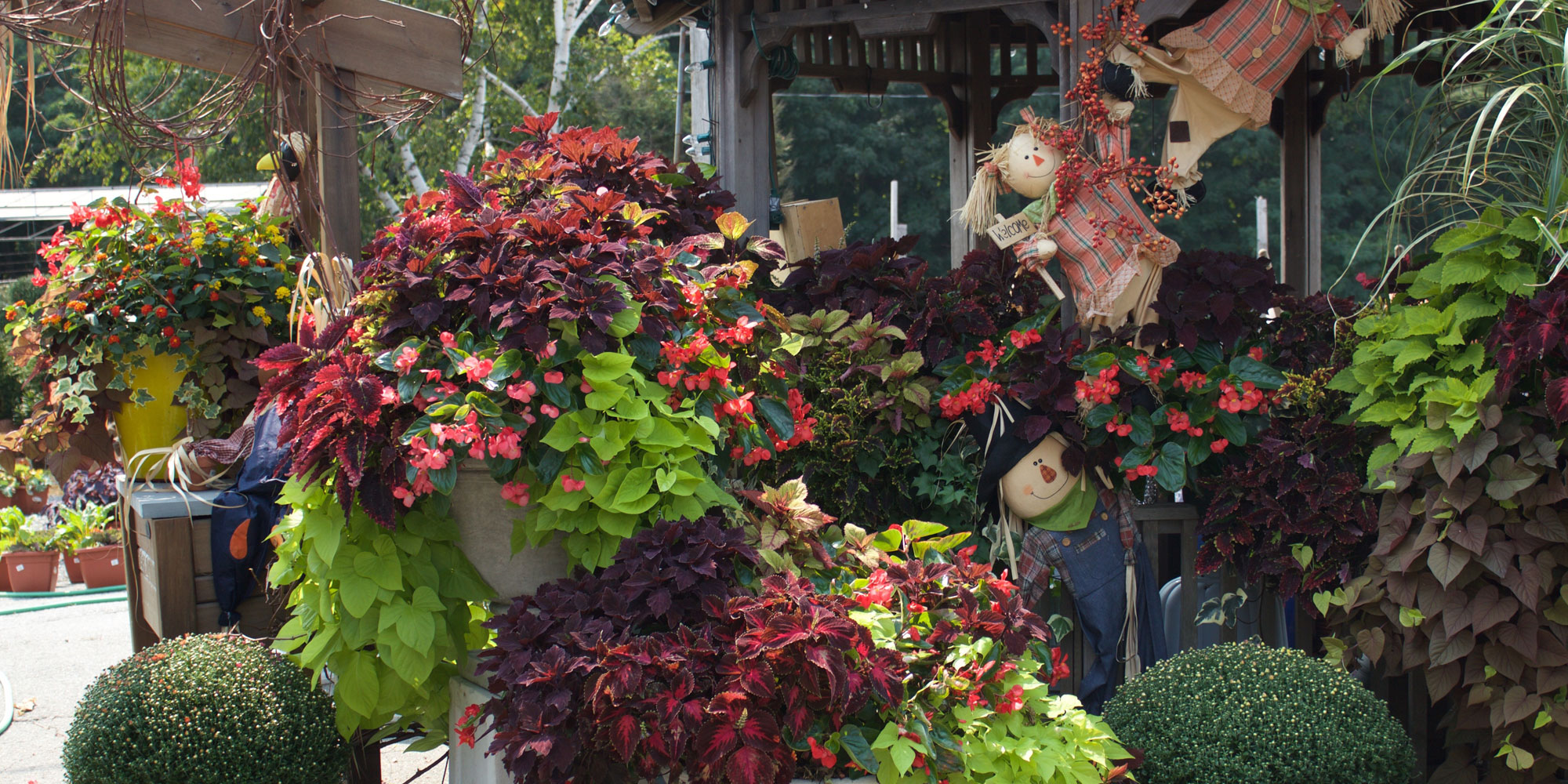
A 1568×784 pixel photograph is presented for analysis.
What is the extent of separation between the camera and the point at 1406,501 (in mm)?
2730

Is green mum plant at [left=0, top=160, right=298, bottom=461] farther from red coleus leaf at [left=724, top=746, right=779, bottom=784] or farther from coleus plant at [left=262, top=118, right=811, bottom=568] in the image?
red coleus leaf at [left=724, top=746, right=779, bottom=784]

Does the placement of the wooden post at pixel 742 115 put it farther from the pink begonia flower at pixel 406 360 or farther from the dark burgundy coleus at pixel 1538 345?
the dark burgundy coleus at pixel 1538 345

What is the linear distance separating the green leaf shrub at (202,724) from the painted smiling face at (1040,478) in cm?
189

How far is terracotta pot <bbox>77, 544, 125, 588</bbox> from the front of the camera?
6207mm

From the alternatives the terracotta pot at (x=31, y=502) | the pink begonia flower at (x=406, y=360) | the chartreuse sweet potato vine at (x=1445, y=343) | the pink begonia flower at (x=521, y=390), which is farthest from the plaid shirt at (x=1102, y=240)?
the terracotta pot at (x=31, y=502)

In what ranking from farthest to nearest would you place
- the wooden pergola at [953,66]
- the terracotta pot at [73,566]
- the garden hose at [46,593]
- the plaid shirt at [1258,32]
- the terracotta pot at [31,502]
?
the terracotta pot at [31,502], the terracotta pot at [73,566], the garden hose at [46,593], the wooden pergola at [953,66], the plaid shirt at [1258,32]

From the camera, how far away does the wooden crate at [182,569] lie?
2.94m

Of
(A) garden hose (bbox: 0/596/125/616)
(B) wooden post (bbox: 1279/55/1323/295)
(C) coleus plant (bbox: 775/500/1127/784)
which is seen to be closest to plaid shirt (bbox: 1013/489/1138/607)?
(C) coleus plant (bbox: 775/500/1127/784)

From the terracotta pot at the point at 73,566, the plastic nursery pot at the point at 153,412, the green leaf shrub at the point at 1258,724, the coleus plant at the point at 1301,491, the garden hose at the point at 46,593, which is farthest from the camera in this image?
the terracotta pot at the point at 73,566

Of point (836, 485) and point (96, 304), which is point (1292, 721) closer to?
point (836, 485)

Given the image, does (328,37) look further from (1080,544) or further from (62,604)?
(62,604)

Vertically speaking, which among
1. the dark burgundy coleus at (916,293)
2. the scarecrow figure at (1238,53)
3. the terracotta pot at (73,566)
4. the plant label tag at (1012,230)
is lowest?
the terracotta pot at (73,566)

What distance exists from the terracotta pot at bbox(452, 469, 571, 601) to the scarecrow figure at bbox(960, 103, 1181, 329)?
5.30 ft

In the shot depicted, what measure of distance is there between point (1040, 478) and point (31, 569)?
19.1ft
